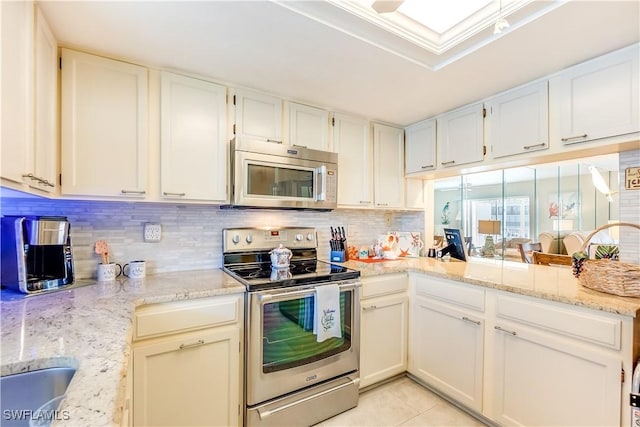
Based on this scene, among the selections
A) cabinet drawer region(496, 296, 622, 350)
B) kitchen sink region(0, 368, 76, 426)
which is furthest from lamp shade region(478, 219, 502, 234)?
kitchen sink region(0, 368, 76, 426)

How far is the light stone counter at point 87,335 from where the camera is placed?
567mm

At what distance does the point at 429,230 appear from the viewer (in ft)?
9.55

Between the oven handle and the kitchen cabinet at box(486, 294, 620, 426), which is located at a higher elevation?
the oven handle

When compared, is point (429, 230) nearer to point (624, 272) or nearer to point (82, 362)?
point (624, 272)

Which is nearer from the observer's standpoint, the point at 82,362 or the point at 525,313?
the point at 82,362

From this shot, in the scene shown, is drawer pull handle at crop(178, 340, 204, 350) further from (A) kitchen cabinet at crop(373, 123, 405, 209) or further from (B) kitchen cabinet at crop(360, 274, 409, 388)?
(A) kitchen cabinet at crop(373, 123, 405, 209)

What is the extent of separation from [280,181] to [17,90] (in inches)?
51.5

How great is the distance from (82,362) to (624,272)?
6.95 feet

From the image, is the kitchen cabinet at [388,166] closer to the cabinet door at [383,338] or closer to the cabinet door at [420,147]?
the cabinet door at [420,147]

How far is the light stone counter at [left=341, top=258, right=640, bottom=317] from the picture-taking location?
1.30 meters

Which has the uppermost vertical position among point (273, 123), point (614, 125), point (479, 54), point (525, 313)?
point (479, 54)

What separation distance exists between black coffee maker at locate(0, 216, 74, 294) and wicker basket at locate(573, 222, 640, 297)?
273 centimetres

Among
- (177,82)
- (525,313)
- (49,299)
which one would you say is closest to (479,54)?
(525,313)

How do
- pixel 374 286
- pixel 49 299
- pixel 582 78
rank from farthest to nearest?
pixel 374 286, pixel 582 78, pixel 49 299
